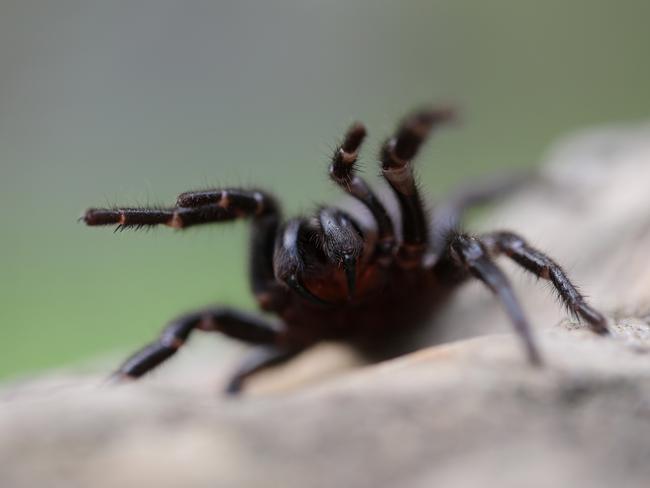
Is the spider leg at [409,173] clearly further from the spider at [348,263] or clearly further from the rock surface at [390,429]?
the rock surface at [390,429]

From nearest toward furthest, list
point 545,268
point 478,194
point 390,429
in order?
1. point 390,429
2. point 545,268
3. point 478,194

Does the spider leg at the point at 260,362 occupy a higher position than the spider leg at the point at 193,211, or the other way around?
the spider leg at the point at 193,211

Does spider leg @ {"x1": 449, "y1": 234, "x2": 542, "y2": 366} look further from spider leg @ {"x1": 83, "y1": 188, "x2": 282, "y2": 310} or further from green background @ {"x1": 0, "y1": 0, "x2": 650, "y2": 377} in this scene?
green background @ {"x1": 0, "y1": 0, "x2": 650, "y2": 377}

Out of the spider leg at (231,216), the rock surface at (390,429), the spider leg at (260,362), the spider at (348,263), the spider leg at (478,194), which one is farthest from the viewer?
the spider leg at (478,194)

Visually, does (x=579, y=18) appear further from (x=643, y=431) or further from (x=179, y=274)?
(x=643, y=431)

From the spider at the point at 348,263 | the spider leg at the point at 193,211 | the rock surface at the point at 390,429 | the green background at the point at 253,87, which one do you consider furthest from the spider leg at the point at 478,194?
the green background at the point at 253,87

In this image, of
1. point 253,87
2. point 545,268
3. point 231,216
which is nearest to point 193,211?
point 231,216

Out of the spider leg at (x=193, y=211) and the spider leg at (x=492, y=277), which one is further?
the spider leg at (x=193, y=211)

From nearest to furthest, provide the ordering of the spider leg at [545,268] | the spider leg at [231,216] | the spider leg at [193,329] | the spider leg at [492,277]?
1. the spider leg at [492,277]
2. the spider leg at [545,268]
3. the spider leg at [231,216]
4. the spider leg at [193,329]

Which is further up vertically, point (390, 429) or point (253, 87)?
point (253, 87)

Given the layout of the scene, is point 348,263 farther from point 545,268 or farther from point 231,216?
point 545,268
